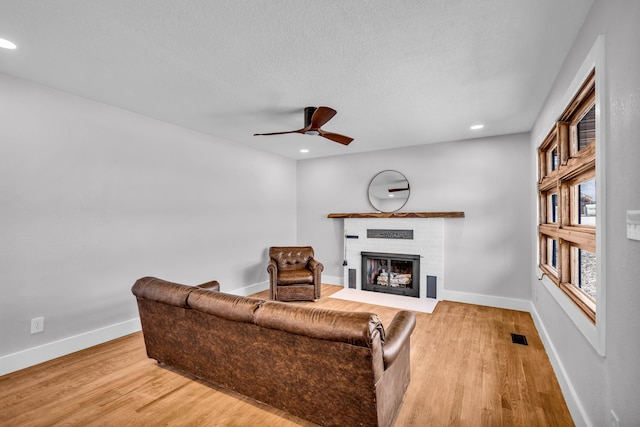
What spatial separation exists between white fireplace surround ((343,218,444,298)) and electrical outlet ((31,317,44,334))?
422 cm

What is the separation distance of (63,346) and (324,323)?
3.00 m

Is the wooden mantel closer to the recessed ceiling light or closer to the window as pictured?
the window

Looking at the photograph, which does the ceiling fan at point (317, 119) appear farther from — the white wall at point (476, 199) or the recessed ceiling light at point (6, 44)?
the recessed ceiling light at point (6, 44)

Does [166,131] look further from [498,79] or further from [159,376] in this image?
[498,79]

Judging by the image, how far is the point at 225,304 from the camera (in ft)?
6.70

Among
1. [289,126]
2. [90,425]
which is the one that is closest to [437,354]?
[90,425]

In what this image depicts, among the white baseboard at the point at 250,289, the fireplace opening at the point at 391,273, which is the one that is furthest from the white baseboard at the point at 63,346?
the fireplace opening at the point at 391,273

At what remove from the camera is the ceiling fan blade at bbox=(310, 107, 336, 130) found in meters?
2.79

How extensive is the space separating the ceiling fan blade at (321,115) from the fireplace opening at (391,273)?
2977mm

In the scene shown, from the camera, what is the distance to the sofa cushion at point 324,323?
5.12 ft

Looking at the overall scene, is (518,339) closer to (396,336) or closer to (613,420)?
(613,420)

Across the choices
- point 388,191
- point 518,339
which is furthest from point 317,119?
point 518,339

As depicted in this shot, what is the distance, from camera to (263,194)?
18.0 feet

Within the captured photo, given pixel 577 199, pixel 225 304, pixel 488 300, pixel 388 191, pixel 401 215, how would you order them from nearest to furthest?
1. pixel 225 304
2. pixel 577 199
3. pixel 488 300
4. pixel 401 215
5. pixel 388 191
